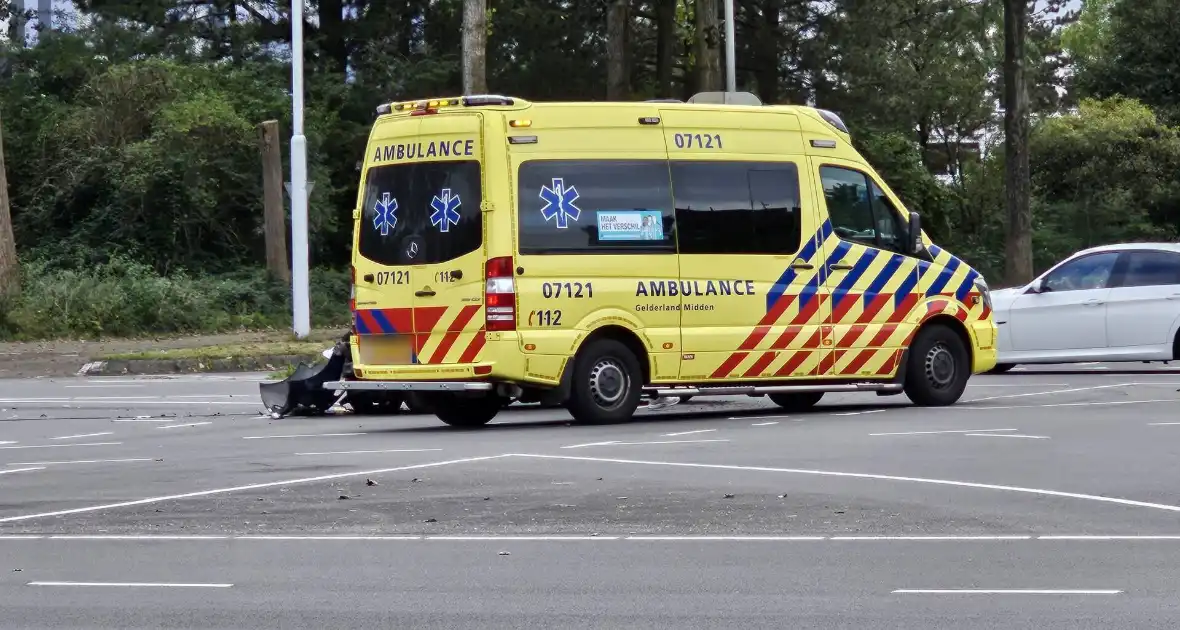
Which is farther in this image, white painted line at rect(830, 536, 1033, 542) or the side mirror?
the side mirror

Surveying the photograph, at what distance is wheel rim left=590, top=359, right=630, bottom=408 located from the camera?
1552 centimetres

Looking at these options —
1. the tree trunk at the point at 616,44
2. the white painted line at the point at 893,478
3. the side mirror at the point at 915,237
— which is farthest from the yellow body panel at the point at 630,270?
the tree trunk at the point at 616,44

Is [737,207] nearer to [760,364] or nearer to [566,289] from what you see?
[760,364]

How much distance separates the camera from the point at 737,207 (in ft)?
53.4

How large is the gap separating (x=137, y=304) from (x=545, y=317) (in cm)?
1704

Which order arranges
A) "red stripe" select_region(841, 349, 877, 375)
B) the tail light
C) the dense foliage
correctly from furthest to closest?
1. the dense foliage
2. "red stripe" select_region(841, 349, 877, 375)
3. the tail light

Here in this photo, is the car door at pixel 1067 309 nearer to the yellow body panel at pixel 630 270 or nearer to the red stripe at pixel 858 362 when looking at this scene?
the yellow body panel at pixel 630 270

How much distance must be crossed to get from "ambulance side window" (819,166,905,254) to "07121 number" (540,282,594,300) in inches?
107

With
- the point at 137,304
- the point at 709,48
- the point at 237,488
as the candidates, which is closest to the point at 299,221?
the point at 137,304

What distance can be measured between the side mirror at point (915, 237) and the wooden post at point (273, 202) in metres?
18.6

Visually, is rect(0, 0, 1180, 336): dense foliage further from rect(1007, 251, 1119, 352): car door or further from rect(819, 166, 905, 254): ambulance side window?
rect(819, 166, 905, 254): ambulance side window
